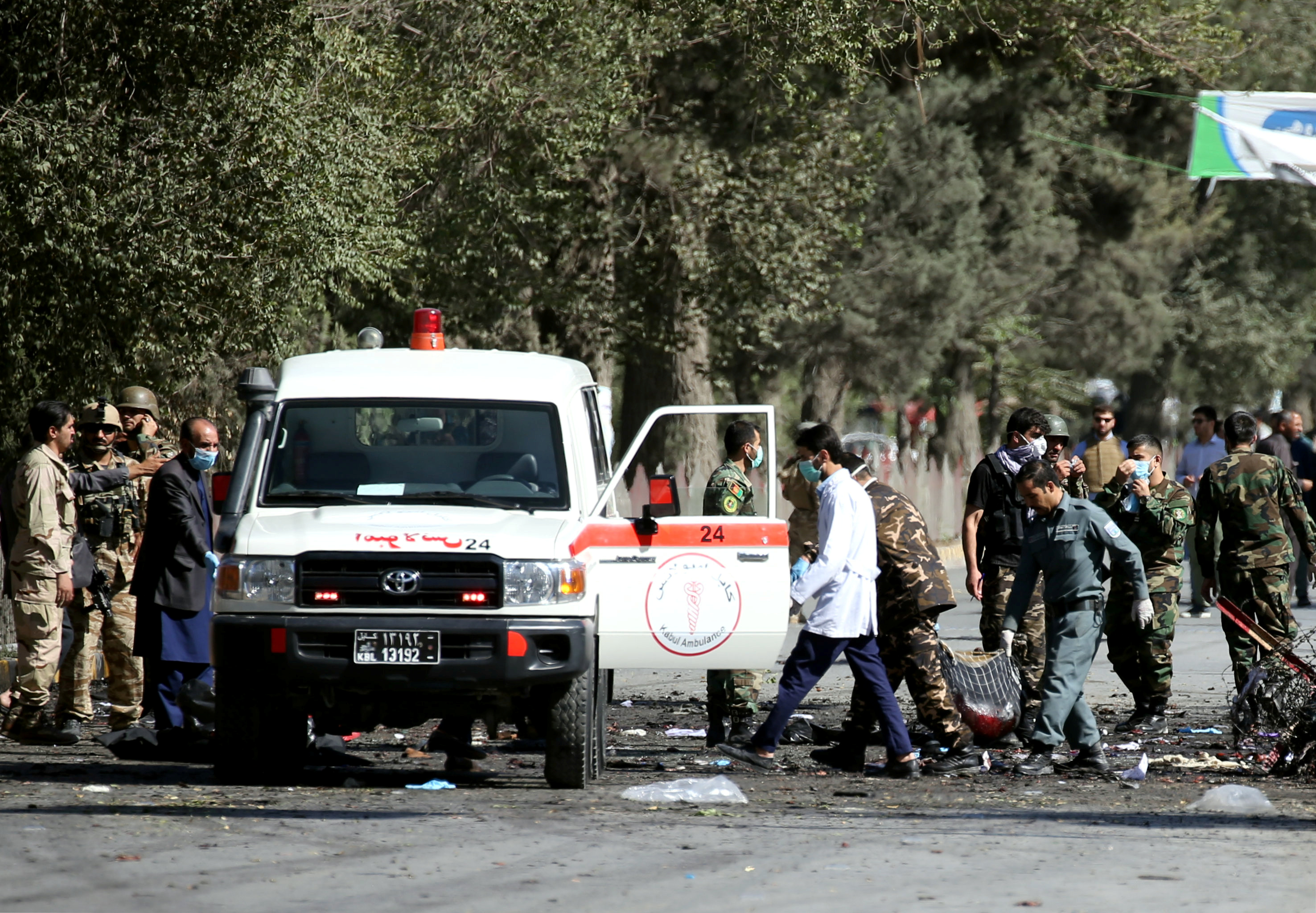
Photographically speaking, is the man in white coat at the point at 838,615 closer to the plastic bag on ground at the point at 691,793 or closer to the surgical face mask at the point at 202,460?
the plastic bag on ground at the point at 691,793

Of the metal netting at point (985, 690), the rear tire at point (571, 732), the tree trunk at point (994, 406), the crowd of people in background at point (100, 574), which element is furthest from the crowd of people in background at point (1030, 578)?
the tree trunk at point (994, 406)

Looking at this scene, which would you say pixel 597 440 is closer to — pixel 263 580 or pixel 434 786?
pixel 434 786

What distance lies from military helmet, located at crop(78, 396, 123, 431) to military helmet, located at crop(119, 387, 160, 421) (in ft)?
1.13

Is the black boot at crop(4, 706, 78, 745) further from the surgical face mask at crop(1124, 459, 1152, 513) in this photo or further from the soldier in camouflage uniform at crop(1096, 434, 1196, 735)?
the surgical face mask at crop(1124, 459, 1152, 513)

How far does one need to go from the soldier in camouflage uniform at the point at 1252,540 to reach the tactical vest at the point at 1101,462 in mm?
1408

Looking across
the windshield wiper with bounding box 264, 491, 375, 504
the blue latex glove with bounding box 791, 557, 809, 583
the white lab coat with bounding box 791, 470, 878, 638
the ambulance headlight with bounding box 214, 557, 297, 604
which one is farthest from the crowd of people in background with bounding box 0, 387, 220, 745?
the white lab coat with bounding box 791, 470, 878, 638

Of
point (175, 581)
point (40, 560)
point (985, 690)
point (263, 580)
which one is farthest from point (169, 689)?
point (985, 690)

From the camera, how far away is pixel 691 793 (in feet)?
27.3

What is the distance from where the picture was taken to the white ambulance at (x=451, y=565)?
8.20 meters

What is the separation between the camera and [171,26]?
1375 cm

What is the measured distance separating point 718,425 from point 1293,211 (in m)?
17.0

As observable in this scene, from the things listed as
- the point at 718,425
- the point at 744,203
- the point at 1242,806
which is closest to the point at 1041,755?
the point at 1242,806

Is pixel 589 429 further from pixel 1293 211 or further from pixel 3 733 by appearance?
pixel 1293 211

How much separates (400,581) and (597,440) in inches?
78.3
